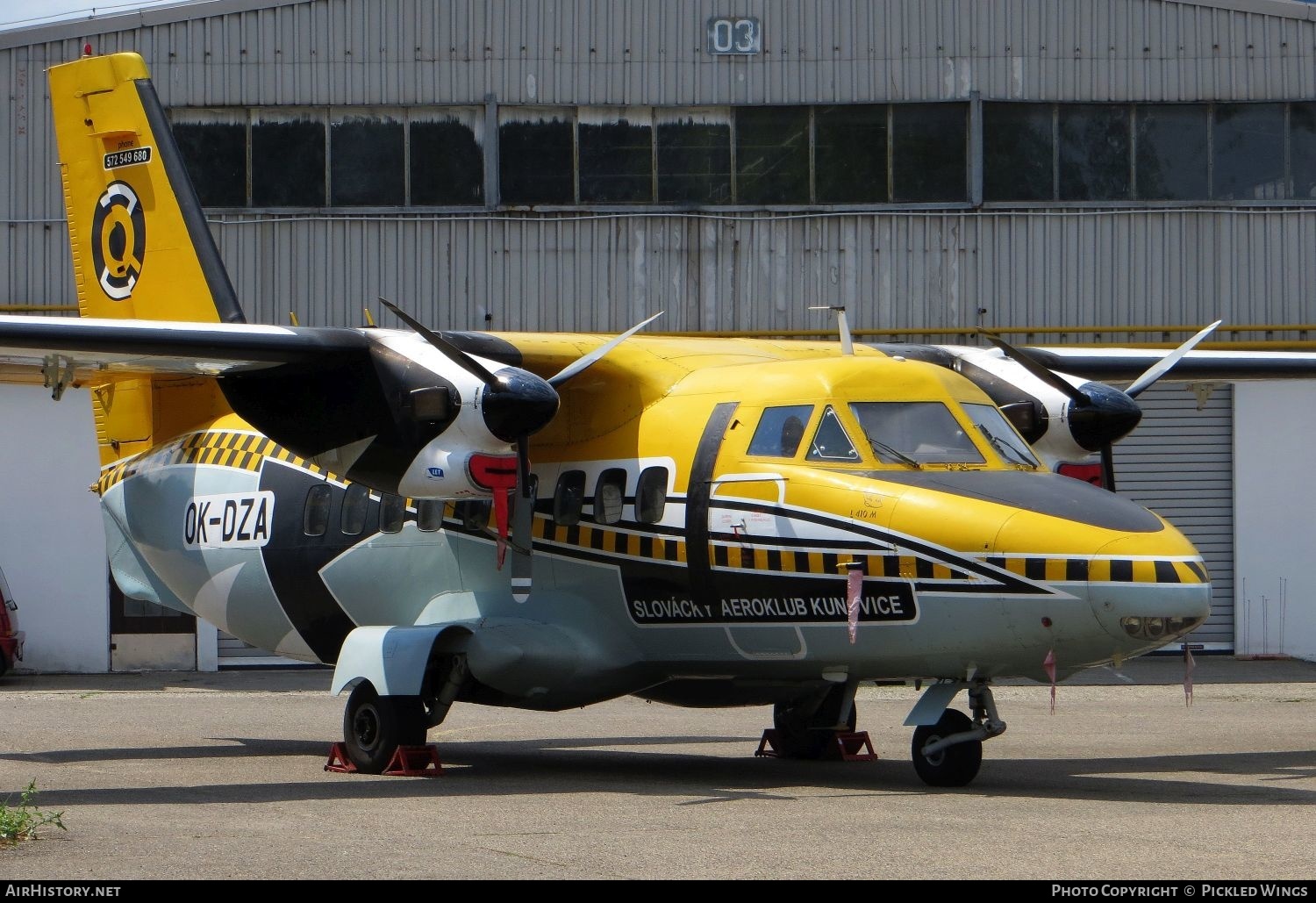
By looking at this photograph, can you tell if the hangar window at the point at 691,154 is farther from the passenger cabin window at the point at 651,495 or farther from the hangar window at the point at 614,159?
the passenger cabin window at the point at 651,495

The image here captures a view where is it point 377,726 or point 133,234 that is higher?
point 133,234

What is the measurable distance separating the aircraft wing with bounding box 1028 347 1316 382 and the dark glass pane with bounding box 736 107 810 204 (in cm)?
1005

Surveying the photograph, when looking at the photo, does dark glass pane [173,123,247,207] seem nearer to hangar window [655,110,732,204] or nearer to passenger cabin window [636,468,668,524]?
hangar window [655,110,732,204]

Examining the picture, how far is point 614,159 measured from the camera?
26469mm

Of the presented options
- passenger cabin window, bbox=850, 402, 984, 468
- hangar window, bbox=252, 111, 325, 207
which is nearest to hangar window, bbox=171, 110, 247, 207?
hangar window, bbox=252, 111, 325, 207

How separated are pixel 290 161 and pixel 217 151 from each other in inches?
45.4

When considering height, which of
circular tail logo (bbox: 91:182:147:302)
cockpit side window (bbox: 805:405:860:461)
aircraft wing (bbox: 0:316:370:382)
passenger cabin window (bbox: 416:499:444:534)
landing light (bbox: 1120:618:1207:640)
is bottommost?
landing light (bbox: 1120:618:1207:640)

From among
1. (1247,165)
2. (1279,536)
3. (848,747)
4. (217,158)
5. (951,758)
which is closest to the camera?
(951,758)

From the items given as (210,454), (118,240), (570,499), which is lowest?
(570,499)

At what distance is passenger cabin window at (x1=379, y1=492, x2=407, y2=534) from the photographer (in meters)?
15.4

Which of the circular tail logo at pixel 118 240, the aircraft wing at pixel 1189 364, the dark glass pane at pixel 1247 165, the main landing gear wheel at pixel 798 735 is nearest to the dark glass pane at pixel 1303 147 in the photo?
the dark glass pane at pixel 1247 165

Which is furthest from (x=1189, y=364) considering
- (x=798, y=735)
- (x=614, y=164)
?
(x=614, y=164)

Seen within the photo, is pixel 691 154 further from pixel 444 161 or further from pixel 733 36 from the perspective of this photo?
pixel 444 161
